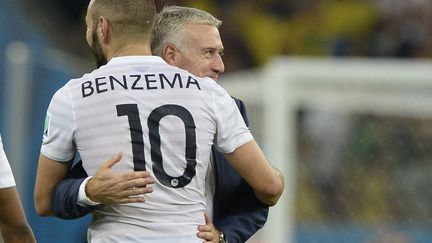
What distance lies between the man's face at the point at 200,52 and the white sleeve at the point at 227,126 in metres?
0.31

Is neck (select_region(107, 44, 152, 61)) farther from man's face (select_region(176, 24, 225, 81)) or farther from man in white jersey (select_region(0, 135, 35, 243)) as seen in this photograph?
man in white jersey (select_region(0, 135, 35, 243))

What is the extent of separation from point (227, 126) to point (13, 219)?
91 centimetres

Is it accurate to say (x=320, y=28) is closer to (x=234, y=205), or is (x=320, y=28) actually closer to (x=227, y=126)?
(x=234, y=205)

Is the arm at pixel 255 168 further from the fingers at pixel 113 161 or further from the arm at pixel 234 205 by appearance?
the fingers at pixel 113 161

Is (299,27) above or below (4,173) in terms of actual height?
below

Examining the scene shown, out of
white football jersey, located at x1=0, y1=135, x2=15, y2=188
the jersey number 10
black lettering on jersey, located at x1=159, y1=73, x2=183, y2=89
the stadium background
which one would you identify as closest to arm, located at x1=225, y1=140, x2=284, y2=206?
the jersey number 10

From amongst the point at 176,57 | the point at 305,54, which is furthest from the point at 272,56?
the point at 176,57

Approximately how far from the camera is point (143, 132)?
3637mm

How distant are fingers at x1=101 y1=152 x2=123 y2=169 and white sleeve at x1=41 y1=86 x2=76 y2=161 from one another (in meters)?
0.15

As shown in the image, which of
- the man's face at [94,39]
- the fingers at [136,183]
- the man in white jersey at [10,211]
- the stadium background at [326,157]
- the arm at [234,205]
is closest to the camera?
A: the fingers at [136,183]

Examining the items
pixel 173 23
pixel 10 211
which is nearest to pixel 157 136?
pixel 173 23

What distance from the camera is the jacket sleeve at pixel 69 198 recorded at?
3.65 m

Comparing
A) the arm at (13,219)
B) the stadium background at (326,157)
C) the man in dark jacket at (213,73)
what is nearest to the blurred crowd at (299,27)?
the stadium background at (326,157)

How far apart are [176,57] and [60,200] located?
692mm
